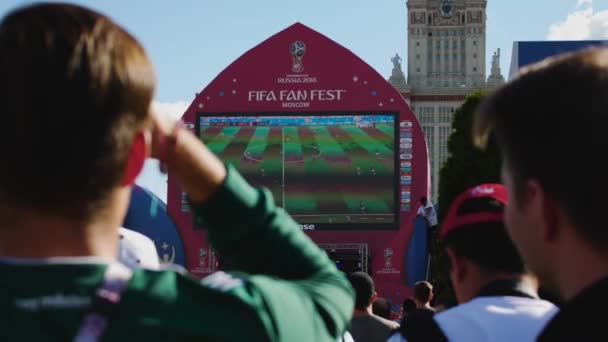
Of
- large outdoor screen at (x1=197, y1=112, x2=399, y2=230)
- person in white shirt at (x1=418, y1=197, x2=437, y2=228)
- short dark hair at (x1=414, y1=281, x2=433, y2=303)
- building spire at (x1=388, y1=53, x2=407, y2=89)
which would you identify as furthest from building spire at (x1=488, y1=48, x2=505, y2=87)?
short dark hair at (x1=414, y1=281, x2=433, y2=303)

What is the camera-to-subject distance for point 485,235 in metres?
2.75

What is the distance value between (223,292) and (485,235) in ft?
5.06

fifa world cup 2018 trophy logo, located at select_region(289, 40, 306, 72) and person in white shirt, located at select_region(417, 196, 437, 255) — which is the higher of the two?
fifa world cup 2018 trophy logo, located at select_region(289, 40, 306, 72)

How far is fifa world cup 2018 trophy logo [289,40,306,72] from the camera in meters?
27.6

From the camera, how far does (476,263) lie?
2.77 m

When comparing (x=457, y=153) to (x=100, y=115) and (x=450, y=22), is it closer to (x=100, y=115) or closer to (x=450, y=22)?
(x=100, y=115)

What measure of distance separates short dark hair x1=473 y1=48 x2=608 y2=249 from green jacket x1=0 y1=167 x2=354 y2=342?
38 centimetres

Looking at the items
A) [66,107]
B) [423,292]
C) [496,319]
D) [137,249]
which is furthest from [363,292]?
[66,107]

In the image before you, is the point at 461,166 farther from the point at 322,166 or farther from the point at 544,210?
the point at 544,210

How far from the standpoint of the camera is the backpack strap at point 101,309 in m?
1.22

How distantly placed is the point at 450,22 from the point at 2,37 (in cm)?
8789

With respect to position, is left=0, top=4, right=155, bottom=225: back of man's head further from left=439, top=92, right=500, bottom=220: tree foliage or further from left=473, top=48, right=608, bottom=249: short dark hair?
left=439, top=92, right=500, bottom=220: tree foliage

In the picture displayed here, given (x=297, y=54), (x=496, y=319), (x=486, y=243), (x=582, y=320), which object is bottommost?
(x=297, y=54)

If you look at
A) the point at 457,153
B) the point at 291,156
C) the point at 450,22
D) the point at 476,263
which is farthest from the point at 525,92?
the point at 450,22
